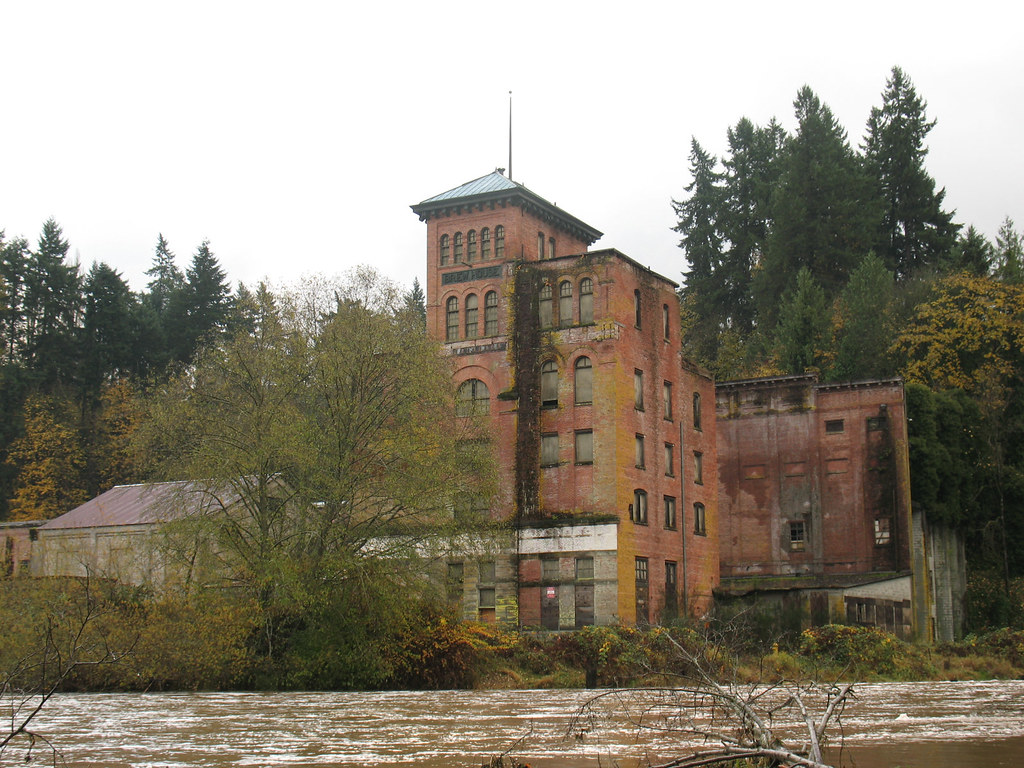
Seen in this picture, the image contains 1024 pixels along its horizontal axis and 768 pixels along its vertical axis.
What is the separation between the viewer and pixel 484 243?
54.2 meters

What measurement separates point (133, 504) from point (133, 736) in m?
37.7

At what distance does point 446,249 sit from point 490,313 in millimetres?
4393

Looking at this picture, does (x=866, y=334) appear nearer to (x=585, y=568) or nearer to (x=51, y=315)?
(x=585, y=568)

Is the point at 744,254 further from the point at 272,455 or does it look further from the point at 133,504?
the point at 272,455

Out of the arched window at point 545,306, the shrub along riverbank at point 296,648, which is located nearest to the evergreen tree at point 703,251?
the arched window at point 545,306

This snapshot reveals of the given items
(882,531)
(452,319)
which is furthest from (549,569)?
(882,531)

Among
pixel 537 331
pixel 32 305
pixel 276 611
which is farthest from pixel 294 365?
pixel 32 305

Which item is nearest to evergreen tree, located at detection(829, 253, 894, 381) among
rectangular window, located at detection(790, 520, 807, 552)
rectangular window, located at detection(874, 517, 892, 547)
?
rectangular window, located at detection(790, 520, 807, 552)

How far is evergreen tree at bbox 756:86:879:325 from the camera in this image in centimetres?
7938

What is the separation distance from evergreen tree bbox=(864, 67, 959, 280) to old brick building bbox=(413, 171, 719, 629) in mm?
33510

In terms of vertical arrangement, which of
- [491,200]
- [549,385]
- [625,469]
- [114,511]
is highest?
[491,200]

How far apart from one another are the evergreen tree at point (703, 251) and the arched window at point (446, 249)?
32.1m

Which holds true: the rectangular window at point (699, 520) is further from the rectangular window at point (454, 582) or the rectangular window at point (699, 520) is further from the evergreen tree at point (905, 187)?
the evergreen tree at point (905, 187)

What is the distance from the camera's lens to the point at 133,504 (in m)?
54.4
